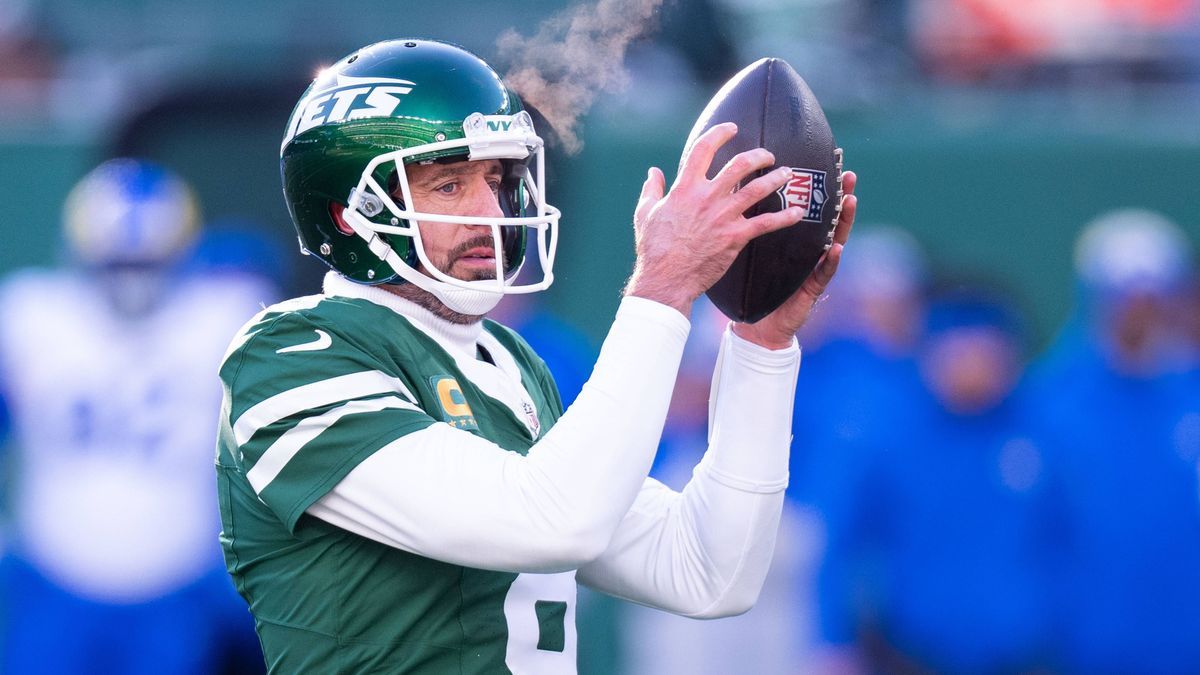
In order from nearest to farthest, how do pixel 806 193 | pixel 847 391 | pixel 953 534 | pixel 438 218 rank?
pixel 438 218, pixel 806 193, pixel 953 534, pixel 847 391

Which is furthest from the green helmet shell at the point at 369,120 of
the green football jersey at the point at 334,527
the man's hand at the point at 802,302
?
the man's hand at the point at 802,302

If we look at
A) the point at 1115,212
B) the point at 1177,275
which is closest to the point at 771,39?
the point at 1115,212

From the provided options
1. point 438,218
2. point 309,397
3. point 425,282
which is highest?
point 438,218

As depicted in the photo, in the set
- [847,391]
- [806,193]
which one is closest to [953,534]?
[847,391]

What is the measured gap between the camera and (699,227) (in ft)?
7.47

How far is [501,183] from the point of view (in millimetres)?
2547

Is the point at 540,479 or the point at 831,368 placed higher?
the point at 540,479

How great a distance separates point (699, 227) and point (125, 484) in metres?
3.59

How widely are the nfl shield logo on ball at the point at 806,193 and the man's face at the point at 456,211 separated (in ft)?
1.48

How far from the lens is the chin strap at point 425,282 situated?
242 centimetres

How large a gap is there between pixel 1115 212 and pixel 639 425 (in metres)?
4.93

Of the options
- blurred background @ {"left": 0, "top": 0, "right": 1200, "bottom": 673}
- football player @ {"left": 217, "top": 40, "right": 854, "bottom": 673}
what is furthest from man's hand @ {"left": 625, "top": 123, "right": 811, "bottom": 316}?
blurred background @ {"left": 0, "top": 0, "right": 1200, "bottom": 673}

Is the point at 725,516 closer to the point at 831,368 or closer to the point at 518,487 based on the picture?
the point at 518,487

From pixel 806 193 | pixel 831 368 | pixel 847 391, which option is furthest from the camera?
pixel 831 368
